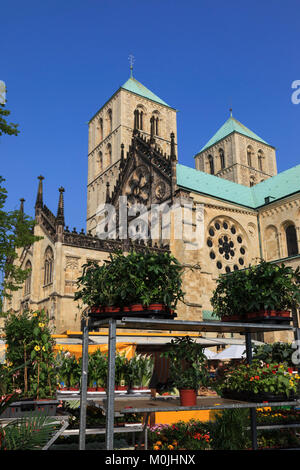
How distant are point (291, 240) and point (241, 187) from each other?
9.54 meters

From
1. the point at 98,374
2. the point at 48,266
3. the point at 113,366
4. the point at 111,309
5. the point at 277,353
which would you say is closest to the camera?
the point at 113,366

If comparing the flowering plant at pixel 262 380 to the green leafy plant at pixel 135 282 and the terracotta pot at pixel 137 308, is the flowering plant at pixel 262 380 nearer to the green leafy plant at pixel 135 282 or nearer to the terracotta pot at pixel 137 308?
the green leafy plant at pixel 135 282

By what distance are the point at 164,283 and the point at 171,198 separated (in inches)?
1035

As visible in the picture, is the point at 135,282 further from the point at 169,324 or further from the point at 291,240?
the point at 291,240

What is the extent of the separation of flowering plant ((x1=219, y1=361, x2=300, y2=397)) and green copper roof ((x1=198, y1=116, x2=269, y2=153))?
51.9 metres

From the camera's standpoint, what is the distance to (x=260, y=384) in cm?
498

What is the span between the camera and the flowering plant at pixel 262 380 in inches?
196

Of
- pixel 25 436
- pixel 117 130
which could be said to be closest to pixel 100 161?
pixel 117 130

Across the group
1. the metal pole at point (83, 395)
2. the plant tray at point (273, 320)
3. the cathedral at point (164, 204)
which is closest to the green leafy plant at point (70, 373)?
the metal pole at point (83, 395)

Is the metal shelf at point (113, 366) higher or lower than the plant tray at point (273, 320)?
lower

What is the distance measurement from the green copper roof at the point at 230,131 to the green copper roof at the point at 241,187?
616 inches

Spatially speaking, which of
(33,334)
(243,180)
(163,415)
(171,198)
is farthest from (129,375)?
(243,180)

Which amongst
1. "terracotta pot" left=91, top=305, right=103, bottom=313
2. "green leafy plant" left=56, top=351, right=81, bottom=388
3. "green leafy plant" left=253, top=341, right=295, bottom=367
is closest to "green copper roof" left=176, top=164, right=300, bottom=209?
"green leafy plant" left=253, top=341, right=295, bottom=367
